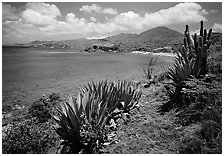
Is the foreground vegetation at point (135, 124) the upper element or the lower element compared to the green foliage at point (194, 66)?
lower

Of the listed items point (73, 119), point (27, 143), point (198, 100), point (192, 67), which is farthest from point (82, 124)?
point (192, 67)

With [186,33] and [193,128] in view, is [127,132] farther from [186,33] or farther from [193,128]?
[186,33]

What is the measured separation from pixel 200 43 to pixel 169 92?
1770 mm

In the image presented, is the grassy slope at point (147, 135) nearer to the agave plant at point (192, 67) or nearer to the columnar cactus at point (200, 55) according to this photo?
the agave plant at point (192, 67)

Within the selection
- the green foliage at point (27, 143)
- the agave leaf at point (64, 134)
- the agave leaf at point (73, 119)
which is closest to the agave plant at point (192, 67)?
the agave leaf at point (73, 119)

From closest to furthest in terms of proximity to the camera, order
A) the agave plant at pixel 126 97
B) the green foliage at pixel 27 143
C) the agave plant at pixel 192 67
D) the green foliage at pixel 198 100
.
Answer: the green foliage at pixel 198 100 < the green foliage at pixel 27 143 < the agave plant at pixel 126 97 < the agave plant at pixel 192 67

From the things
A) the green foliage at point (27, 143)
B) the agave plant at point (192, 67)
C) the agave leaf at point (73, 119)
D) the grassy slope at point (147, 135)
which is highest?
the agave plant at point (192, 67)

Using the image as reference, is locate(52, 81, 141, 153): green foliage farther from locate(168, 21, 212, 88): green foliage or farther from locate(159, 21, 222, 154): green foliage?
locate(168, 21, 212, 88): green foliage

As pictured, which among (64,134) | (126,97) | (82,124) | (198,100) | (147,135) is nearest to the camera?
(82,124)

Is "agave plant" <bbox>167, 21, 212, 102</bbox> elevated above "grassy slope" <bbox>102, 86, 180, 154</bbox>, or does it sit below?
above

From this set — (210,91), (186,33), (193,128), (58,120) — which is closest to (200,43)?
(186,33)

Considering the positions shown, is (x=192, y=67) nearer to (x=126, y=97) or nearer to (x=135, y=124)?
(x=126, y=97)

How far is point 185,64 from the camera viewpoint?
6.14m

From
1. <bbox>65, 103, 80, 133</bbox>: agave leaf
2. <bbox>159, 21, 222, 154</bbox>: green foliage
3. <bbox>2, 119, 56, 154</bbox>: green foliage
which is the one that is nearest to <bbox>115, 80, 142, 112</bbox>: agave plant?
<bbox>159, 21, 222, 154</bbox>: green foliage
